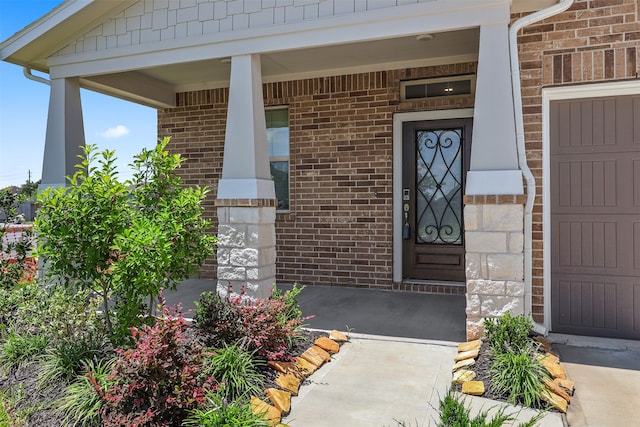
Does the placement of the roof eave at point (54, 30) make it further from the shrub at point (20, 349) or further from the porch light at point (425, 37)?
the shrub at point (20, 349)

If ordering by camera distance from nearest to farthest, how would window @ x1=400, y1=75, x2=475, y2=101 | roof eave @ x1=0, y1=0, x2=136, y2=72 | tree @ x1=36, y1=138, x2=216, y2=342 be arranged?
tree @ x1=36, y1=138, x2=216, y2=342
roof eave @ x1=0, y1=0, x2=136, y2=72
window @ x1=400, y1=75, x2=475, y2=101

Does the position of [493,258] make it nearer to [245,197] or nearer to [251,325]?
[251,325]

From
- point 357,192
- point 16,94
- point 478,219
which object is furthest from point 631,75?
point 16,94

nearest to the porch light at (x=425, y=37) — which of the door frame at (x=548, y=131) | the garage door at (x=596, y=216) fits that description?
the door frame at (x=548, y=131)

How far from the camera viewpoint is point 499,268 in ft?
12.5

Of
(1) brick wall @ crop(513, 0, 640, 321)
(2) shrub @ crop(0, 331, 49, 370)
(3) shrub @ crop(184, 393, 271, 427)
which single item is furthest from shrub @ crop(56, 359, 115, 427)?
(1) brick wall @ crop(513, 0, 640, 321)

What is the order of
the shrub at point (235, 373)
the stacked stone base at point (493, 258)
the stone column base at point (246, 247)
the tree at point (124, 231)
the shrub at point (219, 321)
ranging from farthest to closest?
the stone column base at point (246, 247) < the stacked stone base at point (493, 258) < the shrub at point (219, 321) < the tree at point (124, 231) < the shrub at point (235, 373)

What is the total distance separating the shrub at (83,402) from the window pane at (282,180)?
13.1 feet

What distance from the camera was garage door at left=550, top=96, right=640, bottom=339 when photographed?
4.18 m

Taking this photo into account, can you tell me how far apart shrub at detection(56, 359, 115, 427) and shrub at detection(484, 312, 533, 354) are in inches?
106

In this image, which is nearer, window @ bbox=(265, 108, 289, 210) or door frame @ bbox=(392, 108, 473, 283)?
door frame @ bbox=(392, 108, 473, 283)

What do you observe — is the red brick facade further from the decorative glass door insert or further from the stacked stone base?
the stacked stone base

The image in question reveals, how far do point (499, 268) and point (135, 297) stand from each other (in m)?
2.87

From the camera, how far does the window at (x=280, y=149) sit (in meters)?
6.71
